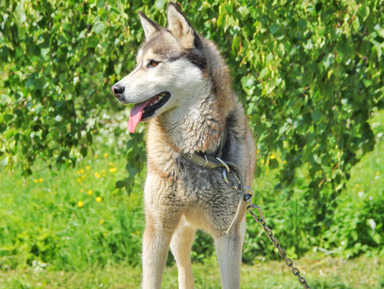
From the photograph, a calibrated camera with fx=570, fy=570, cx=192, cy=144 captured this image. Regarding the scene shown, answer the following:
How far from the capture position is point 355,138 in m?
4.01

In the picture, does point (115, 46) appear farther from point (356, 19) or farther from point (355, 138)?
point (355, 138)

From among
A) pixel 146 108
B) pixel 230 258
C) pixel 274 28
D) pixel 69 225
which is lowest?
pixel 230 258

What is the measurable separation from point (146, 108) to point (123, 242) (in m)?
3.30

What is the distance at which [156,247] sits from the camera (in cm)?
263

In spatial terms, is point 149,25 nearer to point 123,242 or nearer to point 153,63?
point 153,63

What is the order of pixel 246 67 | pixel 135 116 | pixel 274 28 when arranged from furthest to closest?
pixel 246 67 → pixel 274 28 → pixel 135 116

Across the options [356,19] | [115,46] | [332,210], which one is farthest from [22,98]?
[332,210]

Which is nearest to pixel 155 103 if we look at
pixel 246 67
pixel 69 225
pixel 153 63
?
pixel 153 63

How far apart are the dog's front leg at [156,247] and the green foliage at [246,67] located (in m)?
0.68

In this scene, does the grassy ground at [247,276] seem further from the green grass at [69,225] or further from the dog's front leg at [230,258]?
the dog's front leg at [230,258]

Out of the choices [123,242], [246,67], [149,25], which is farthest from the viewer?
[123,242]

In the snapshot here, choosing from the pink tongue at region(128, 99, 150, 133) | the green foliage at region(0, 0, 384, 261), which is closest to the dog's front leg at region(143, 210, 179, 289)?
the pink tongue at region(128, 99, 150, 133)

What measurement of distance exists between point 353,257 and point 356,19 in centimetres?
331

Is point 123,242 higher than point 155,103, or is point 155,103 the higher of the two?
point 155,103
